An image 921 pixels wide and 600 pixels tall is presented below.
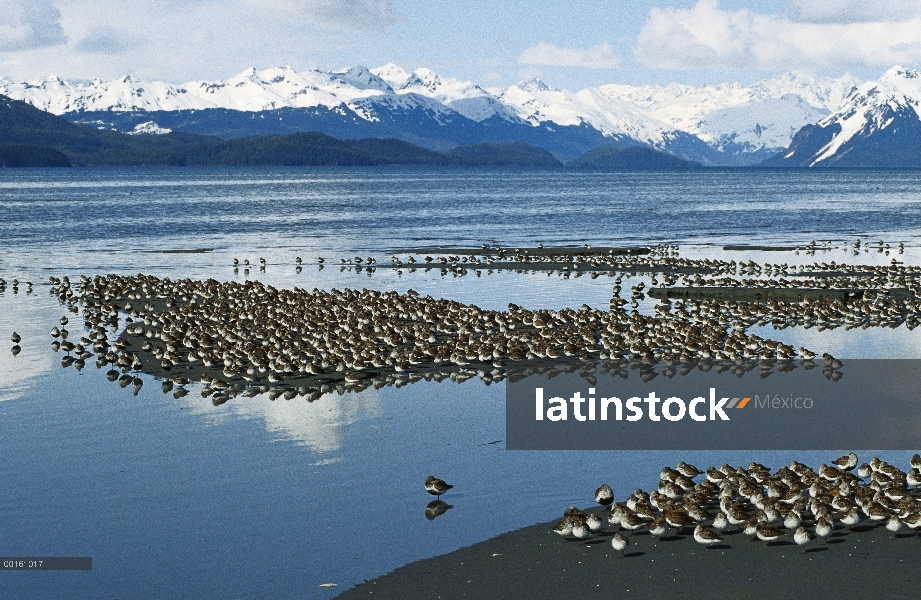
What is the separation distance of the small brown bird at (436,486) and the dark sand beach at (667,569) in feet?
7.25

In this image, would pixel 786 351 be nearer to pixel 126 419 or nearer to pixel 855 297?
pixel 855 297

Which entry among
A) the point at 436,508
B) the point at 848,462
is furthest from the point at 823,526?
the point at 436,508

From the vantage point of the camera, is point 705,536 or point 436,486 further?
point 436,486

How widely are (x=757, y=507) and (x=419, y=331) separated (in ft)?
57.2

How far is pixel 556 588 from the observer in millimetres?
15648

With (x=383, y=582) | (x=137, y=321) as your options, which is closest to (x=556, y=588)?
(x=383, y=582)

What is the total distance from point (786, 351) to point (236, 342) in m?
15.3

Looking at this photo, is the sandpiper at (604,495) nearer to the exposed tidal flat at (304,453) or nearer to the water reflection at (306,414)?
the exposed tidal flat at (304,453)

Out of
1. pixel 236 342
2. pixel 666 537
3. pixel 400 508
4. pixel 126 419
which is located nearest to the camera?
pixel 666 537

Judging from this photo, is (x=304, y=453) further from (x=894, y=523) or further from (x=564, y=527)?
(x=894, y=523)

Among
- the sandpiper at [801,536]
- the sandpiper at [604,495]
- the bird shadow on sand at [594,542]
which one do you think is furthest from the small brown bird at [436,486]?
the sandpiper at [801,536]

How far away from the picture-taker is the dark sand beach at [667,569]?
15406 millimetres

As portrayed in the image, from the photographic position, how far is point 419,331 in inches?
1337

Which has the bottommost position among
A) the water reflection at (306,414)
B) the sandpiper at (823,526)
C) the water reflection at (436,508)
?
the water reflection at (436,508)
